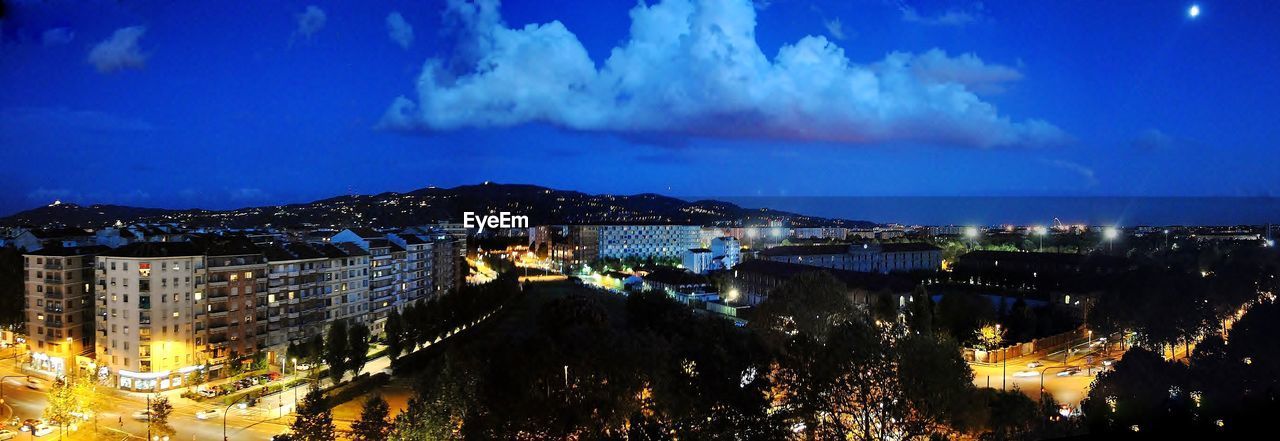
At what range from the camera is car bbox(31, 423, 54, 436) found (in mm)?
9955

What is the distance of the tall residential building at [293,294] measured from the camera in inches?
575

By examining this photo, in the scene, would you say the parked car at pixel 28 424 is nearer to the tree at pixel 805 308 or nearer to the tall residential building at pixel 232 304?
the tall residential building at pixel 232 304

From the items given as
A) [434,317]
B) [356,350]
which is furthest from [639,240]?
[356,350]

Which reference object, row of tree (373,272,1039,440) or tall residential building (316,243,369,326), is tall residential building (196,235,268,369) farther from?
row of tree (373,272,1039,440)

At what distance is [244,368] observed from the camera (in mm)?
13664

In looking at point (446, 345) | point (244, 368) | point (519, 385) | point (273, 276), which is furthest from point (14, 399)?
point (519, 385)

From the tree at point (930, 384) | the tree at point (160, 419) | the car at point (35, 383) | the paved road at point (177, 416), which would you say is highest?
the tree at point (930, 384)

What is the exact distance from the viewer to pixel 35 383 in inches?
512

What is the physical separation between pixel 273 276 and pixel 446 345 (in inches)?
154

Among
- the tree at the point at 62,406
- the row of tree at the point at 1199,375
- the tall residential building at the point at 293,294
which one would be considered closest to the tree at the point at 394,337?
the tall residential building at the point at 293,294

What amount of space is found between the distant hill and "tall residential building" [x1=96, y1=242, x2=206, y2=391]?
58.5 ft

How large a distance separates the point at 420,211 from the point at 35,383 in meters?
38.1

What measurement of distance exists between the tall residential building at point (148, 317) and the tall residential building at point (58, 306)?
1.63 m

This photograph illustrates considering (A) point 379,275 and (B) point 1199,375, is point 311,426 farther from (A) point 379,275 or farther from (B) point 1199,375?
(A) point 379,275
